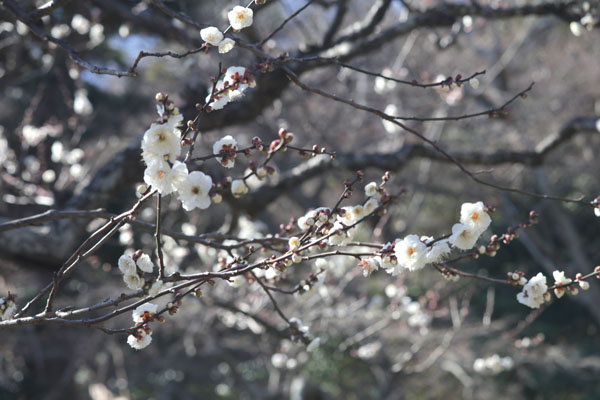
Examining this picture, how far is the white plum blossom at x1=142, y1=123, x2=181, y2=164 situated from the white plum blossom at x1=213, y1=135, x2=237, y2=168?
18 centimetres

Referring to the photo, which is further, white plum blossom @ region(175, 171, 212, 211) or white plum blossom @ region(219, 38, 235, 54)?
white plum blossom @ region(219, 38, 235, 54)

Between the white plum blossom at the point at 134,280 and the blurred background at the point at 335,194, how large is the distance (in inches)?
62.6

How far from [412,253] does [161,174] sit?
0.66 m

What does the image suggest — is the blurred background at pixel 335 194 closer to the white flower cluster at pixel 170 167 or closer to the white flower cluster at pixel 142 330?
the white flower cluster at pixel 142 330

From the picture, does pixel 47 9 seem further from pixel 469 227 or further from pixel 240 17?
pixel 469 227

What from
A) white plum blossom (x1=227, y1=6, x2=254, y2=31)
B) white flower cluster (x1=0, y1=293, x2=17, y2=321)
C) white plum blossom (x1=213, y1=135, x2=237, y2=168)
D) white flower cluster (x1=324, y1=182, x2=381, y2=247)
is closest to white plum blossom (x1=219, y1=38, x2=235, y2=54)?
white plum blossom (x1=227, y1=6, x2=254, y2=31)

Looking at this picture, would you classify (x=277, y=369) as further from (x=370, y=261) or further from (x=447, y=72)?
(x=370, y=261)

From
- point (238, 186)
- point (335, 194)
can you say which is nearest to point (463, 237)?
point (238, 186)

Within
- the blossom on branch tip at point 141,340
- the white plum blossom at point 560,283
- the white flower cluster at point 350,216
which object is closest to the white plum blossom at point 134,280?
the blossom on branch tip at point 141,340

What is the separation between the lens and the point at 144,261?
4.89 ft

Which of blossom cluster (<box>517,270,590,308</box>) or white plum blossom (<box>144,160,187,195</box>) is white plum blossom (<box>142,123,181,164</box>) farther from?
blossom cluster (<box>517,270,590,308</box>)

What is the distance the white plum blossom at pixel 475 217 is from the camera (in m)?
1.45

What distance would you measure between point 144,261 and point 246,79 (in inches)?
22.7

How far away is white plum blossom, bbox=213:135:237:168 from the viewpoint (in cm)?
142
